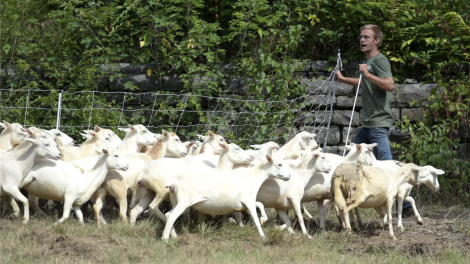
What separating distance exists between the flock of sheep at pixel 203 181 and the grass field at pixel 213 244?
0.19 meters

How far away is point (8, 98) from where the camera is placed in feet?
36.2

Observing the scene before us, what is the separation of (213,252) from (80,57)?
22.3 ft

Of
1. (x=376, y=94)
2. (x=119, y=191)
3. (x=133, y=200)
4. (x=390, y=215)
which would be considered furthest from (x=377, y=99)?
(x=119, y=191)

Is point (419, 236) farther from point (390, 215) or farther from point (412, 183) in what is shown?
point (412, 183)

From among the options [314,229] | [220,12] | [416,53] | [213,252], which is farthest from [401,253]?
[220,12]

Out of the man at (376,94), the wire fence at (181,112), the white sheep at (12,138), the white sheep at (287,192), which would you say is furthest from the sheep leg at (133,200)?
the man at (376,94)

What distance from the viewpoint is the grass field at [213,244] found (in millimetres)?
5938

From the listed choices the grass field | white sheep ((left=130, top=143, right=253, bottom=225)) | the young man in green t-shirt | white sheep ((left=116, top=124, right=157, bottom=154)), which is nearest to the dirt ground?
the grass field

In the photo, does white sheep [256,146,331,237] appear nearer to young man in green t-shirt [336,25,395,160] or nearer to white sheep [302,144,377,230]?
white sheep [302,144,377,230]

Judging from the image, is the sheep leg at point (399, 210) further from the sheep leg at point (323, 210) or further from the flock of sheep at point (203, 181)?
the sheep leg at point (323, 210)

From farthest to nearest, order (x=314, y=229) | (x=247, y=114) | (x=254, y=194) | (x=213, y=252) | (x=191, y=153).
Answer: (x=247, y=114)
(x=191, y=153)
(x=314, y=229)
(x=254, y=194)
(x=213, y=252)

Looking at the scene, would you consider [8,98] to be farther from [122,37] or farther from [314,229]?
[314,229]

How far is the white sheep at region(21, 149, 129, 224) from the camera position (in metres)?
7.05

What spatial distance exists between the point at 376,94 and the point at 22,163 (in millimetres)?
4301
